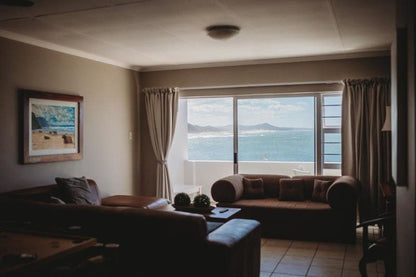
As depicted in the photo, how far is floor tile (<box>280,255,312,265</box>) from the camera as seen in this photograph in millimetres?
4621

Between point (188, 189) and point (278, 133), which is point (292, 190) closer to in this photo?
point (278, 133)

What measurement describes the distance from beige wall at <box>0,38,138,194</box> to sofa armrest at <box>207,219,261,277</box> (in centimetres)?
278

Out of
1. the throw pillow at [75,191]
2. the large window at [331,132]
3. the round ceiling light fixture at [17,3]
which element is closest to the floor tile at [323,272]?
the large window at [331,132]

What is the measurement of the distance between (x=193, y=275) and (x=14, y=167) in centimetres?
286

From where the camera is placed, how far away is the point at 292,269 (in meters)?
4.38

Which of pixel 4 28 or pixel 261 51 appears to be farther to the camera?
pixel 261 51

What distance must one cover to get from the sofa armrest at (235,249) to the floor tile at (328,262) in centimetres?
128

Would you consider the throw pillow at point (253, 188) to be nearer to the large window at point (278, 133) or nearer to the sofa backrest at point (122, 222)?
the large window at point (278, 133)

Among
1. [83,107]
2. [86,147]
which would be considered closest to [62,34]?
[83,107]

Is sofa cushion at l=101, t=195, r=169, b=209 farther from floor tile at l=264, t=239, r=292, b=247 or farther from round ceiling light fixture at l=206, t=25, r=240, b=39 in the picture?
round ceiling light fixture at l=206, t=25, r=240, b=39

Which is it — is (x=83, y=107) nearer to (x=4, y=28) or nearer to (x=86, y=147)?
(x=86, y=147)

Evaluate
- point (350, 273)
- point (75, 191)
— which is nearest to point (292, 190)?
point (350, 273)

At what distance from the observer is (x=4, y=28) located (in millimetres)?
4473

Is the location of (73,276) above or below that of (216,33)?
below
